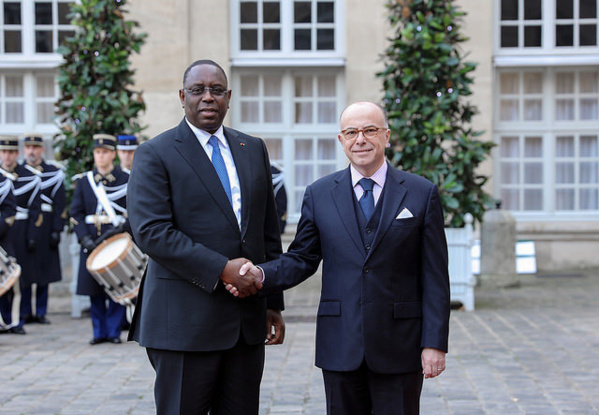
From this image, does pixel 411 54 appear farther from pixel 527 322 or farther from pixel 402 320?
pixel 402 320

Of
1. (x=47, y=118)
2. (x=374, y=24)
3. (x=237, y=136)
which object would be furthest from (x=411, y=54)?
(x=237, y=136)

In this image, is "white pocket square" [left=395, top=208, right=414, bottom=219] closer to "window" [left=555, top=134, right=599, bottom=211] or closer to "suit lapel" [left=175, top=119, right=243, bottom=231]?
"suit lapel" [left=175, top=119, right=243, bottom=231]

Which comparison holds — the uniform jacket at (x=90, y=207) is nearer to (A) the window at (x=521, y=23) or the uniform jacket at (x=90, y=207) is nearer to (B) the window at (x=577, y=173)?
(A) the window at (x=521, y=23)

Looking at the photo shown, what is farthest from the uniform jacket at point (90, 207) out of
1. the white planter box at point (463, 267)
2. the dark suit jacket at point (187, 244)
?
the dark suit jacket at point (187, 244)

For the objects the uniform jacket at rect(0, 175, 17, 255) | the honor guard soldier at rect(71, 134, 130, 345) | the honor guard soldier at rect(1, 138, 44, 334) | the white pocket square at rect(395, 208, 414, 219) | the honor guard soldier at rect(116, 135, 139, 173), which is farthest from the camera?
the honor guard soldier at rect(1, 138, 44, 334)

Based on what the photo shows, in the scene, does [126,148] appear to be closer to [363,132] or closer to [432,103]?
[432,103]

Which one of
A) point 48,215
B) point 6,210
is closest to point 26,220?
point 48,215

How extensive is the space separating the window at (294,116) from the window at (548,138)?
8.44 feet

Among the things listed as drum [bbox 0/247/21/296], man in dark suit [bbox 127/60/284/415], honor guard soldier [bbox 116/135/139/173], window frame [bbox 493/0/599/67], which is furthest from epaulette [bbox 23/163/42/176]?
man in dark suit [bbox 127/60/284/415]

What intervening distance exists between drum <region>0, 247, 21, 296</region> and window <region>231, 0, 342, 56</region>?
6.30 m

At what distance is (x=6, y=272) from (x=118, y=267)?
1.16 meters

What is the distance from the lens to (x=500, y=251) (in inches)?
541

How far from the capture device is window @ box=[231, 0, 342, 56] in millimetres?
14992

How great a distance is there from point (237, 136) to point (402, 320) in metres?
1.10
